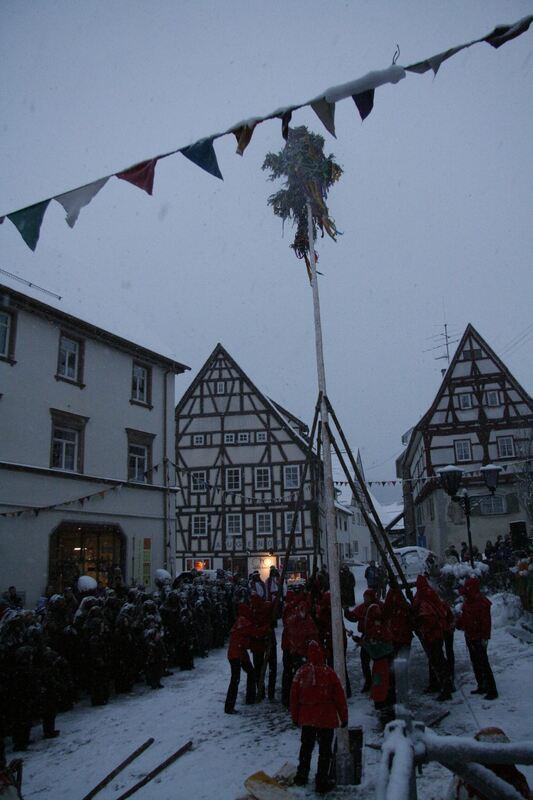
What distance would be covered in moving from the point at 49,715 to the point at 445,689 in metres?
5.62

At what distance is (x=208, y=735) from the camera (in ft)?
24.5

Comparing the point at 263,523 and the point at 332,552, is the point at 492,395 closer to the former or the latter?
the point at 263,523

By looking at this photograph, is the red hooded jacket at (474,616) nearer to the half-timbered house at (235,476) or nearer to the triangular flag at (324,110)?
the triangular flag at (324,110)

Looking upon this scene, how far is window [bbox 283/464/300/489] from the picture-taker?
33.1 m

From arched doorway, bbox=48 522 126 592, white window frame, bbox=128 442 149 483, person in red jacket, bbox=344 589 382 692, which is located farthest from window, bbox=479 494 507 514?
person in red jacket, bbox=344 589 382 692

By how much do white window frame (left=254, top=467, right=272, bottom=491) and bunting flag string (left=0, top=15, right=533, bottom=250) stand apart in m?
27.3

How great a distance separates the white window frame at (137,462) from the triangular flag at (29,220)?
561 inches

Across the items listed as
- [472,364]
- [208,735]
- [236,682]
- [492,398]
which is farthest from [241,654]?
[472,364]

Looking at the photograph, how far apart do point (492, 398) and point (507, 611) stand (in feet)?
68.7

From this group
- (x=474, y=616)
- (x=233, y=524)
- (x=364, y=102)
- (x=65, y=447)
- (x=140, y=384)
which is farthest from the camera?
(x=233, y=524)

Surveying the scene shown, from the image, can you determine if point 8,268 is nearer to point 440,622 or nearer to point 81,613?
point 81,613

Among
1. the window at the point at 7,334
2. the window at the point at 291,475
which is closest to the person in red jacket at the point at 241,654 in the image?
the window at the point at 7,334

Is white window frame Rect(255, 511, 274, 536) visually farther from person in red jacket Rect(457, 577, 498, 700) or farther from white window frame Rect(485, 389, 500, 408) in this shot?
person in red jacket Rect(457, 577, 498, 700)

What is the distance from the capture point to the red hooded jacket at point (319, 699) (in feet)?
18.6
